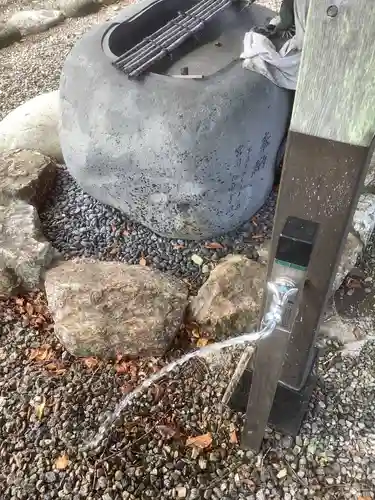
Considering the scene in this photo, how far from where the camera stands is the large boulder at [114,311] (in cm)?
245

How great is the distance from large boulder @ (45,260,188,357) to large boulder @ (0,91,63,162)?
4.38 feet

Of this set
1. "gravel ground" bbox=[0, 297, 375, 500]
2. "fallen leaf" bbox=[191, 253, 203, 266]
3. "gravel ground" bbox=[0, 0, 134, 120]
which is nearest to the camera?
"gravel ground" bbox=[0, 297, 375, 500]

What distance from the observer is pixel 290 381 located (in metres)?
2.14

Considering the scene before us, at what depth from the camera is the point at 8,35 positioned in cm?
527

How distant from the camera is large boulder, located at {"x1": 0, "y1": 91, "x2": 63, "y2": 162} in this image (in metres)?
3.62

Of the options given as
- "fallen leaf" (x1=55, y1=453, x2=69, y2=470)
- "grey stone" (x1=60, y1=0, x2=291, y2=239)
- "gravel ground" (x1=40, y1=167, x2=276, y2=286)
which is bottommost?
"fallen leaf" (x1=55, y1=453, x2=69, y2=470)

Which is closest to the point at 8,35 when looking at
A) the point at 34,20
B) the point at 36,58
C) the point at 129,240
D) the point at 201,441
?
the point at 34,20

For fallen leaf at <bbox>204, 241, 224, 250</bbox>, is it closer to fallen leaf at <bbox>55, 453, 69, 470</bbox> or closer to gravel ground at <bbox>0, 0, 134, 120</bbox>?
fallen leaf at <bbox>55, 453, 69, 470</bbox>

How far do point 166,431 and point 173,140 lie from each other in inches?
52.1

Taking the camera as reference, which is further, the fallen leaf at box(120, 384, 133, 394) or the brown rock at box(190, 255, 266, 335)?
the brown rock at box(190, 255, 266, 335)

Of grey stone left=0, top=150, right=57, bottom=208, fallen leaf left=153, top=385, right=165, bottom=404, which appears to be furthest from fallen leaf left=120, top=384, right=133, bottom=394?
grey stone left=0, top=150, right=57, bottom=208

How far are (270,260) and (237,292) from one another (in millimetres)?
924

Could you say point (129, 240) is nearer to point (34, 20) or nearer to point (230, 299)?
point (230, 299)

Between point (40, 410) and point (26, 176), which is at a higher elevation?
point (26, 176)
